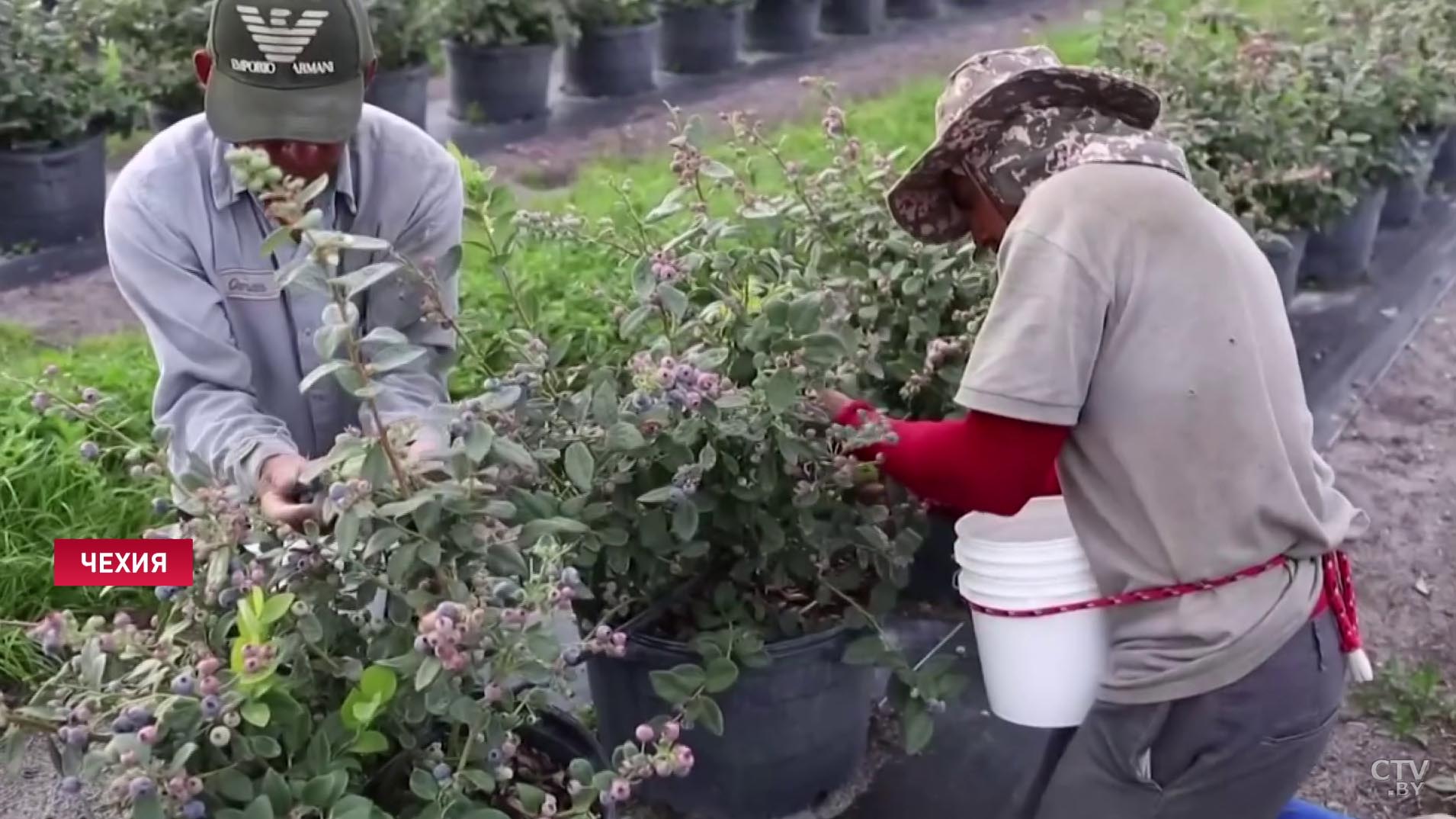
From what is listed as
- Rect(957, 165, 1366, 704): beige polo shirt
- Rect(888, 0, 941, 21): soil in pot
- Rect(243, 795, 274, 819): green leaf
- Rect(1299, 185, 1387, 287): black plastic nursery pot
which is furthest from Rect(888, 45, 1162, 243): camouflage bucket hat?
Rect(888, 0, 941, 21): soil in pot

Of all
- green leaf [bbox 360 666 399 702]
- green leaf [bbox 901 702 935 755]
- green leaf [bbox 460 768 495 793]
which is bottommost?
green leaf [bbox 901 702 935 755]

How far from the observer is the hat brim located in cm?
164

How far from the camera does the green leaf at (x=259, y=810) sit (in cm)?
144

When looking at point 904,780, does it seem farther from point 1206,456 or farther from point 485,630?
point 485,630

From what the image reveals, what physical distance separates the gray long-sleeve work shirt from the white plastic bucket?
0.72m

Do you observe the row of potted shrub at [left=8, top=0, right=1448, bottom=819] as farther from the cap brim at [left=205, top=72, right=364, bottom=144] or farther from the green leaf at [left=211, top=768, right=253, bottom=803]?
the cap brim at [left=205, top=72, right=364, bottom=144]

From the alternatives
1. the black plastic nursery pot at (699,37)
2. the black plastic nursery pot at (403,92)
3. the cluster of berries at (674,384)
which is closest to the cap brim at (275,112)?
the cluster of berries at (674,384)

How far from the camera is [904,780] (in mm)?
2545

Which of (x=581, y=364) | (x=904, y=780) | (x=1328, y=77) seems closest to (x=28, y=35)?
(x=581, y=364)

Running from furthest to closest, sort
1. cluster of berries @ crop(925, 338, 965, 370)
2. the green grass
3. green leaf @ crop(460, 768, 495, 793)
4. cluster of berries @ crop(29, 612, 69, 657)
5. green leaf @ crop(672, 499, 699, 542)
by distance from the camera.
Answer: the green grass, cluster of berries @ crop(925, 338, 965, 370), green leaf @ crop(672, 499, 699, 542), green leaf @ crop(460, 768, 495, 793), cluster of berries @ crop(29, 612, 69, 657)

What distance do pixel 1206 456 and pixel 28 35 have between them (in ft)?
13.8

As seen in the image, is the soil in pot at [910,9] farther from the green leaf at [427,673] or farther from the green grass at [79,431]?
the green leaf at [427,673]

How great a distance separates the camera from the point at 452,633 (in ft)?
4.45

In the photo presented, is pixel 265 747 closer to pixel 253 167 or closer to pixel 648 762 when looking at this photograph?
pixel 648 762
